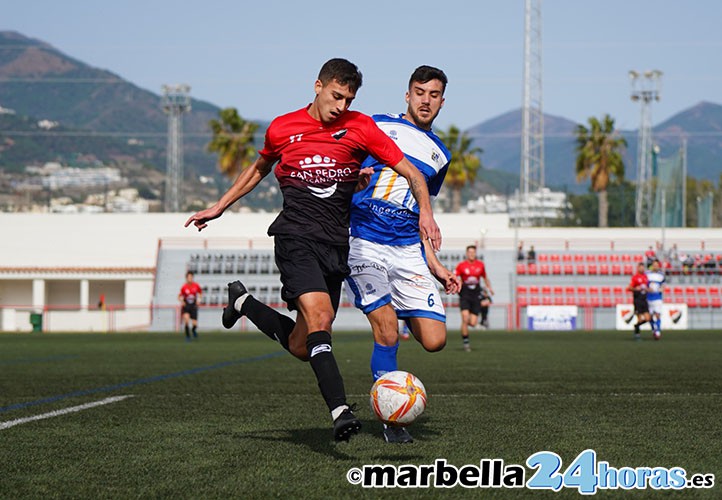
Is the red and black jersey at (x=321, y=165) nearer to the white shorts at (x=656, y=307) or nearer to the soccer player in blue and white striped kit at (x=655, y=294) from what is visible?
the soccer player in blue and white striped kit at (x=655, y=294)

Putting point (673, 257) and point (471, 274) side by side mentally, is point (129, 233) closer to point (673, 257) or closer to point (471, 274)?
point (673, 257)

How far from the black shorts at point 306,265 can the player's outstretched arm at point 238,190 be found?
47 cm

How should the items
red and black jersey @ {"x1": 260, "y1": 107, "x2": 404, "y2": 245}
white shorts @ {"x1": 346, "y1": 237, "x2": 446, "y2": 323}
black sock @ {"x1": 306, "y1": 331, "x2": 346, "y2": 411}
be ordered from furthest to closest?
white shorts @ {"x1": 346, "y1": 237, "x2": 446, "y2": 323}, red and black jersey @ {"x1": 260, "y1": 107, "x2": 404, "y2": 245}, black sock @ {"x1": 306, "y1": 331, "x2": 346, "y2": 411}

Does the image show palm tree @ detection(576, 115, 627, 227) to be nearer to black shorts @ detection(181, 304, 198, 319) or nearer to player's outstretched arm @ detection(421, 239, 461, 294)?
black shorts @ detection(181, 304, 198, 319)

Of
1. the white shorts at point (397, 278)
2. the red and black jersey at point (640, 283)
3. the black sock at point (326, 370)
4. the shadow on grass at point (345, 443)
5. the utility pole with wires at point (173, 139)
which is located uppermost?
the utility pole with wires at point (173, 139)

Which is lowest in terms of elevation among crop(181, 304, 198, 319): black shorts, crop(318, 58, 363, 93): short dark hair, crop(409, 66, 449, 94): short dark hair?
crop(181, 304, 198, 319): black shorts

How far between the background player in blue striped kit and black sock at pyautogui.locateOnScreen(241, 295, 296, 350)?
0.54 meters

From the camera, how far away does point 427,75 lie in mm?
7781

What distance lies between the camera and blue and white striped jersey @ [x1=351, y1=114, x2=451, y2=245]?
25.2 ft

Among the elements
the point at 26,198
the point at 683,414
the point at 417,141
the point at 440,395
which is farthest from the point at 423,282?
the point at 26,198

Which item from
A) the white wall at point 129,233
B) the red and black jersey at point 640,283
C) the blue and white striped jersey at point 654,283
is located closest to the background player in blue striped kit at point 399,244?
the blue and white striped jersey at point 654,283

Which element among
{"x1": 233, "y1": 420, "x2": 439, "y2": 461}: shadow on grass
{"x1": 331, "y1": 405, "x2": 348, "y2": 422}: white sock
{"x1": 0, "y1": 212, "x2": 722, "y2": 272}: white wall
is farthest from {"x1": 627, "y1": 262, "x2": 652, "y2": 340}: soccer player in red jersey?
{"x1": 331, "y1": 405, "x2": 348, "y2": 422}: white sock

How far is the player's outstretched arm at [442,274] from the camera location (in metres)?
7.21

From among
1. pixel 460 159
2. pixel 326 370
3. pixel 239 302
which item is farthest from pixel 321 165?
pixel 460 159
